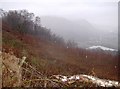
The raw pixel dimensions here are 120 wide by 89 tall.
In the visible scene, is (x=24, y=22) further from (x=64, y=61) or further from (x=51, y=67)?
(x=51, y=67)

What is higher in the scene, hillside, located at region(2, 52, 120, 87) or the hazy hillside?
the hazy hillside

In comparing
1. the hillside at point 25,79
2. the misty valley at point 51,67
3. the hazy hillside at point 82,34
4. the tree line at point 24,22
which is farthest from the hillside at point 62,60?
the hazy hillside at point 82,34

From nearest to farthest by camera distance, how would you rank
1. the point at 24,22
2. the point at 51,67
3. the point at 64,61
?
the point at 51,67 < the point at 64,61 < the point at 24,22

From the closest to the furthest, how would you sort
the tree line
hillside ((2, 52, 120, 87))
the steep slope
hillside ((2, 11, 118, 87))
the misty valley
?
hillside ((2, 52, 120, 87))
the misty valley
hillside ((2, 11, 118, 87))
the steep slope
the tree line

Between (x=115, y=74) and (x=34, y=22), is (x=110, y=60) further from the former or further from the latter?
(x=34, y=22)

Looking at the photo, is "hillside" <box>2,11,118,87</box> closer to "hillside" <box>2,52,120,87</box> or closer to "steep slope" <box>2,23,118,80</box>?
"steep slope" <box>2,23,118,80</box>

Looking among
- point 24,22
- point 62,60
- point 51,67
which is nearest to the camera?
point 51,67

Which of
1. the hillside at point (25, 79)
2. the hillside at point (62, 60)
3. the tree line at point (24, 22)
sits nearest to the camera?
the hillside at point (25, 79)

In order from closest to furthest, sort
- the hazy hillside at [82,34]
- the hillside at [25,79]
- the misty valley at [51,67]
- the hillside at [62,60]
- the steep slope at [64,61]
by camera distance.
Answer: the hillside at [25,79]
the misty valley at [51,67]
the hillside at [62,60]
the steep slope at [64,61]
the hazy hillside at [82,34]

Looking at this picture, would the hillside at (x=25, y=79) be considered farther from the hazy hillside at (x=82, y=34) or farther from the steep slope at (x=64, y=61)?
the hazy hillside at (x=82, y=34)

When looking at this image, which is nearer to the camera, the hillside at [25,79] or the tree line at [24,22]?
the hillside at [25,79]

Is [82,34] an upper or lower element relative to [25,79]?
upper

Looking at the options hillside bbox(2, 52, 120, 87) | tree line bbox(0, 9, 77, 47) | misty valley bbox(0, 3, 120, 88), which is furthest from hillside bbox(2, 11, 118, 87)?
tree line bbox(0, 9, 77, 47)

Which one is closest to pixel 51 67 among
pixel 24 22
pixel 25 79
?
pixel 25 79
